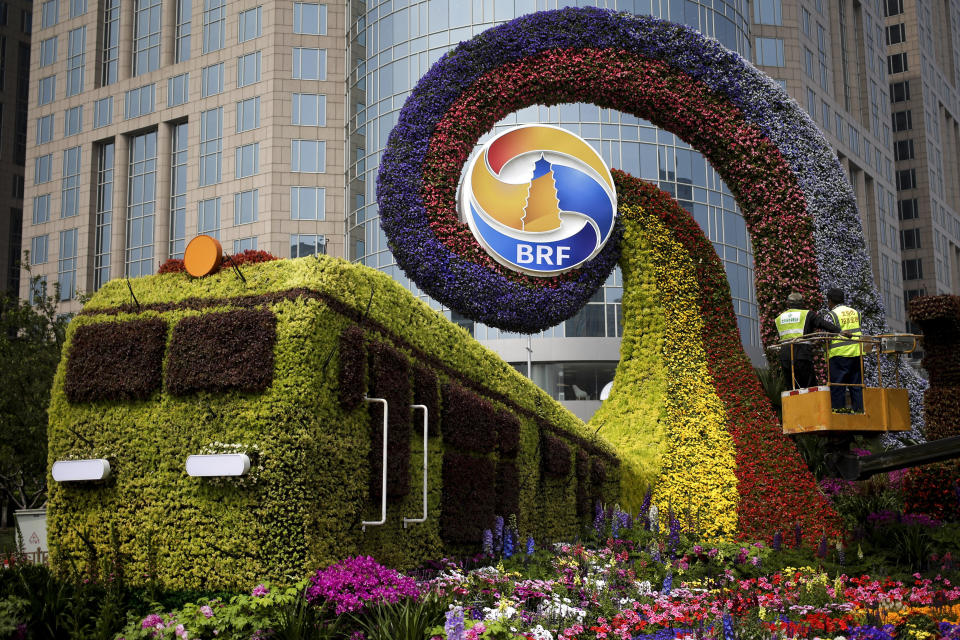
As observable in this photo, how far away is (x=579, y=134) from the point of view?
42.9m

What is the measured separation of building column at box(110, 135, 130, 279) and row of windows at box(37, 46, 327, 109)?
2.21m

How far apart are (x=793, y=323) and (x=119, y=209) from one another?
52.0 metres

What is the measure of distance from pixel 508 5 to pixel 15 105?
1868 inches

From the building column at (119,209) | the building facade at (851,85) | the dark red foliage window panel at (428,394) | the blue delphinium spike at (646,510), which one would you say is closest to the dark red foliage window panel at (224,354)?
the dark red foliage window panel at (428,394)

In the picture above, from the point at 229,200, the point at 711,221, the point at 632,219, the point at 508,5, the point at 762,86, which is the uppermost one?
the point at 508,5

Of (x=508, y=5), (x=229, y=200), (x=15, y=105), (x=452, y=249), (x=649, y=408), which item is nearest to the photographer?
(x=452, y=249)

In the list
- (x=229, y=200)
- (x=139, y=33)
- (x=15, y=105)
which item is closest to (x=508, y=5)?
(x=229, y=200)

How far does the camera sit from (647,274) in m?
14.6

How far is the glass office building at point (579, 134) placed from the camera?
1650 inches

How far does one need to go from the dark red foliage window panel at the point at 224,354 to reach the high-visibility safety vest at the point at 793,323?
7.00m

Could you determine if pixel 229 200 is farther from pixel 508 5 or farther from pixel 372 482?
pixel 372 482

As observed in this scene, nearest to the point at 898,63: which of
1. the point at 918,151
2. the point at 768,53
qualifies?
the point at 918,151

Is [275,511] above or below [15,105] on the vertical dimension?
below

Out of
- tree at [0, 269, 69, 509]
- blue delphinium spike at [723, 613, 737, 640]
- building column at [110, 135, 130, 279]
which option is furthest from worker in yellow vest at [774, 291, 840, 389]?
building column at [110, 135, 130, 279]
